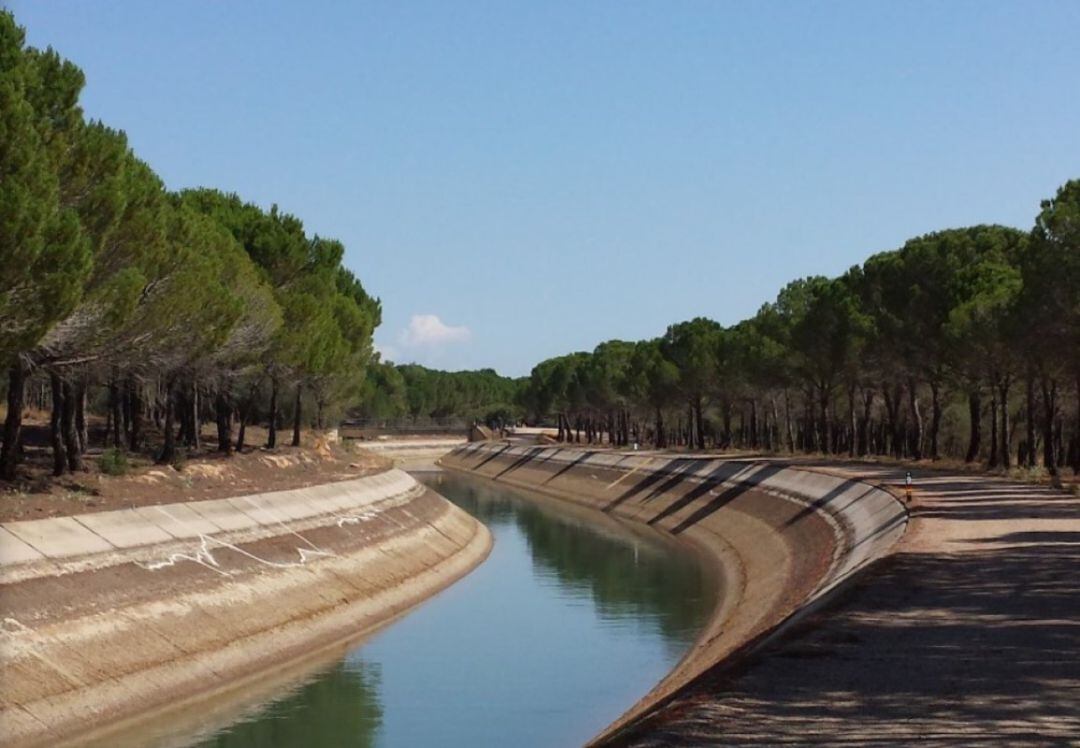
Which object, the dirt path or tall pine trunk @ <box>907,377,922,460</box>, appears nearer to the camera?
the dirt path

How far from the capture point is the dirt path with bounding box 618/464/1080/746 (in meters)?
15.3

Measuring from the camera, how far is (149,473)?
168 ft

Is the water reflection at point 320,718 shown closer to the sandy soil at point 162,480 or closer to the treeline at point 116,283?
the sandy soil at point 162,480

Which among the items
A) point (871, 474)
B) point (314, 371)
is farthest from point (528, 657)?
point (314, 371)

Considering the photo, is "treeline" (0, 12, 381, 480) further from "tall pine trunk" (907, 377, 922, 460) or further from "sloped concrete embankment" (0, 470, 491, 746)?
"tall pine trunk" (907, 377, 922, 460)

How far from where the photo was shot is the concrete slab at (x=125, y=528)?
37.0 m

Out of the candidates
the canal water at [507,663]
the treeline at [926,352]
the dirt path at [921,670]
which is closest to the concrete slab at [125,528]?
the canal water at [507,663]

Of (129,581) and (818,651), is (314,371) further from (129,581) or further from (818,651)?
(818,651)

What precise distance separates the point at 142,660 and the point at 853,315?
60.0 m

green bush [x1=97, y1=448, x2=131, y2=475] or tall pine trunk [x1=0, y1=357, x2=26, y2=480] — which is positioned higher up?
tall pine trunk [x1=0, y1=357, x2=26, y2=480]

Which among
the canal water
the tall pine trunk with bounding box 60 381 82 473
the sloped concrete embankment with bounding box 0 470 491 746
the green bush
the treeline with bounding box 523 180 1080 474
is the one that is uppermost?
the treeline with bounding box 523 180 1080 474

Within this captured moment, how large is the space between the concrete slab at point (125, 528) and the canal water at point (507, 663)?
6.43m

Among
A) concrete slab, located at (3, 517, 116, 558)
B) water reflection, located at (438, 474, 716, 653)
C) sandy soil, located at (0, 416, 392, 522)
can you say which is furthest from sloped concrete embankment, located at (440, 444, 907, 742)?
sandy soil, located at (0, 416, 392, 522)

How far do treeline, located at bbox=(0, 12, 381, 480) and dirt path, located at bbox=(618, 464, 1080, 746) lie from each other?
20.0 meters
